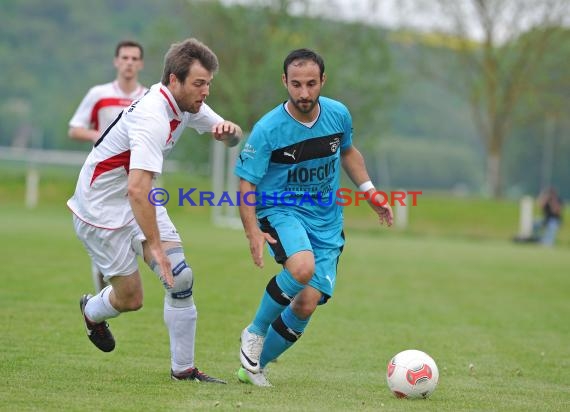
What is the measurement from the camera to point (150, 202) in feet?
19.9

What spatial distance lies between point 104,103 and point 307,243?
5.00 meters

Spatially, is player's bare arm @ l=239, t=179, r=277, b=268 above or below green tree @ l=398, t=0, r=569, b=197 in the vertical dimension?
below

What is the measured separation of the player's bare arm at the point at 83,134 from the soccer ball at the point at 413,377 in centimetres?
511

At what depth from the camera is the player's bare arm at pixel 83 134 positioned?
10510mm

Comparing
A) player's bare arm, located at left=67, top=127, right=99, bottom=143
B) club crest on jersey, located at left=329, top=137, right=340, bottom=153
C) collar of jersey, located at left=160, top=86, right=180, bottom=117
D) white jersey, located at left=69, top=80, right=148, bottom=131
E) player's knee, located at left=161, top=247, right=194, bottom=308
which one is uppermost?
white jersey, located at left=69, top=80, right=148, bottom=131

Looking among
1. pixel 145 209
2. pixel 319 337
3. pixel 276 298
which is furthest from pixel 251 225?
pixel 319 337

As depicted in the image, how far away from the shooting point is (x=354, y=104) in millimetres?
43906

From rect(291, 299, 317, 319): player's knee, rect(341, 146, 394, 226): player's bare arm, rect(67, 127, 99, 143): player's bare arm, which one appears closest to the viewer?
rect(291, 299, 317, 319): player's knee

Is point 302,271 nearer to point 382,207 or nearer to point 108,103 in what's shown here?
point 382,207

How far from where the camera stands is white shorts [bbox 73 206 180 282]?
22.0 ft

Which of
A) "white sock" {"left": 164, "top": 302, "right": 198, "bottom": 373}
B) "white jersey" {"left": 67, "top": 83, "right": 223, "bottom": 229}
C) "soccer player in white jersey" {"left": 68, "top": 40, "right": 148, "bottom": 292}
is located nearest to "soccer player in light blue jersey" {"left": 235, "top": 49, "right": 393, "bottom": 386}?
"white sock" {"left": 164, "top": 302, "right": 198, "bottom": 373}

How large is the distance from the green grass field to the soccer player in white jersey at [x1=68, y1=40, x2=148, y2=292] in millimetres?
2008

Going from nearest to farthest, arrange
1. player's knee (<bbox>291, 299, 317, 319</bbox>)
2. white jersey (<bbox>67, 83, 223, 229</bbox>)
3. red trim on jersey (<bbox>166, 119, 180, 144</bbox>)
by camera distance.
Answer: white jersey (<bbox>67, 83, 223, 229</bbox>) → red trim on jersey (<bbox>166, 119, 180, 144</bbox>) → player's knee (<bbox>291, 299, 317, 319</bbox>)

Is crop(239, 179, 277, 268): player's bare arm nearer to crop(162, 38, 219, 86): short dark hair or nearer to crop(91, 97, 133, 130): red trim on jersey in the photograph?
crop(162, 38, 219, 86): short dark hair
